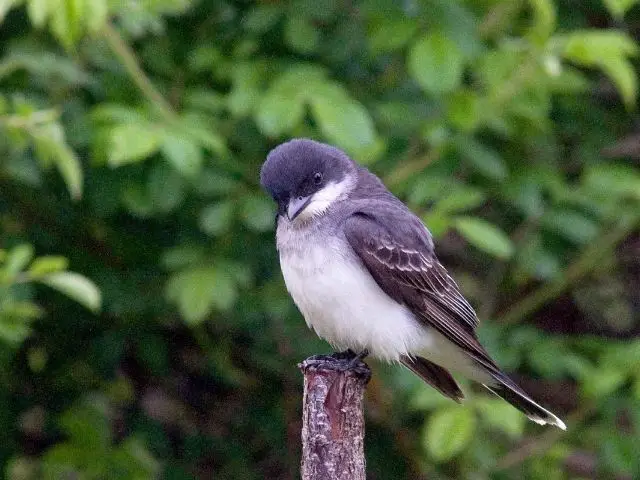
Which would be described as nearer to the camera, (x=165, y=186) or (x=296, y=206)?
(x=296, y=206)

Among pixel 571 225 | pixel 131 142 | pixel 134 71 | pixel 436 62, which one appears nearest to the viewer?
pixel 131 142

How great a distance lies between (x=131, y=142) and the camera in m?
4.40

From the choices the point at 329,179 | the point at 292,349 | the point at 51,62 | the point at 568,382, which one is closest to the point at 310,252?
the point at 329,179

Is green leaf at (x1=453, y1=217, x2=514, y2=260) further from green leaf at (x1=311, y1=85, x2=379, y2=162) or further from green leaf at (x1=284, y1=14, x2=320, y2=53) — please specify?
green leaf at (x1=284, y1=14, x2=320, y2=53)

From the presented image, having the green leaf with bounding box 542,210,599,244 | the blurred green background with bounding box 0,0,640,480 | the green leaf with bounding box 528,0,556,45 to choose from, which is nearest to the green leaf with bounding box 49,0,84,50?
the blurred green background with bounding box 0,0,640,480

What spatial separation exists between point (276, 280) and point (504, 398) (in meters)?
1.25

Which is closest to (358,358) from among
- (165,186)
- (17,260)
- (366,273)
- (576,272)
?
(366,273)

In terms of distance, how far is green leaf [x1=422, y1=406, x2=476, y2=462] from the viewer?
5.00 m

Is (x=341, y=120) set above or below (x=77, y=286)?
above

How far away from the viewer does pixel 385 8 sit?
4828 millimetres

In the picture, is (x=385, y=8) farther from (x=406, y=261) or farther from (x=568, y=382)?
(x=568, y=382)

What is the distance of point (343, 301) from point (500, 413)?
1.08 metres

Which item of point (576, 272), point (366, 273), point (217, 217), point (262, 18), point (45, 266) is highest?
point (262, 18)

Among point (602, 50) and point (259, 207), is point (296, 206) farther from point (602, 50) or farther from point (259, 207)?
point (602, 50)
